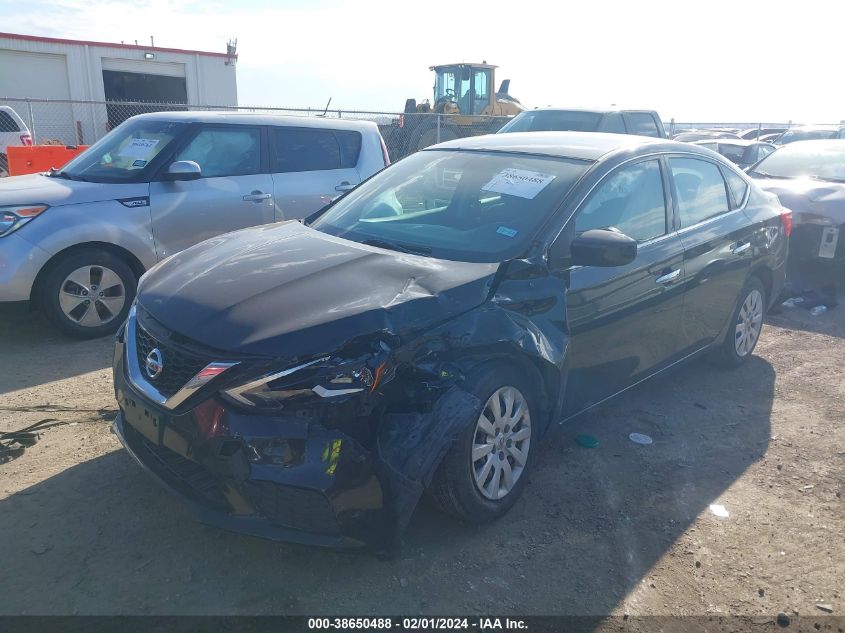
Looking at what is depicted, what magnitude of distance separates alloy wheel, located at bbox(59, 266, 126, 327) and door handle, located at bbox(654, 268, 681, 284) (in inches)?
166

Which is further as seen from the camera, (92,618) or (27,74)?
(27,74)

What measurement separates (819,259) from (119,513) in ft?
24.5

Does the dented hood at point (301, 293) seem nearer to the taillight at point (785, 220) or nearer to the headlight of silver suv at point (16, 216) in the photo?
the headlight of silver suv at point (16, 216)

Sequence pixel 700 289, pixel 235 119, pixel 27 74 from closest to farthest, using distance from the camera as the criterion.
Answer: pixel 700 289 → pixel 235 119 → pixel 27 74

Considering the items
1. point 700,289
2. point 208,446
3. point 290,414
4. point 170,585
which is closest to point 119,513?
point 170,585

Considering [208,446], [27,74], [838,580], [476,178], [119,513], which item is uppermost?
[27,74]

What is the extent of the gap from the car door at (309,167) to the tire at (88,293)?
1.59m

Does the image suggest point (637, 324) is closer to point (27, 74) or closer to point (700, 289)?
point (700, 289)

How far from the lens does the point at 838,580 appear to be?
3096 millimetres

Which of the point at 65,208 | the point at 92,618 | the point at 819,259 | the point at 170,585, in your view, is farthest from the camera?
the point at 819,259

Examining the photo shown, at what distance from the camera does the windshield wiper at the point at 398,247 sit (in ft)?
Answer: 11.9

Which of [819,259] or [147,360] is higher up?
[147,360]

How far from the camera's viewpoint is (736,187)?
17.4ft

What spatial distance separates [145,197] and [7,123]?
9160 mm
